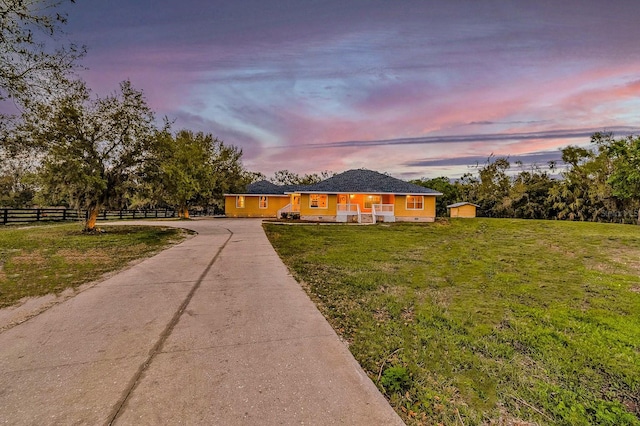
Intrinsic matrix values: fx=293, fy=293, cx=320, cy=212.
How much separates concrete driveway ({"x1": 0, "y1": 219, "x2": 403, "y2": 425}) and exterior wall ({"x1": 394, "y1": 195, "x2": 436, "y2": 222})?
76.4 ft

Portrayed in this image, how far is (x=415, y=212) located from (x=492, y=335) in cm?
2421

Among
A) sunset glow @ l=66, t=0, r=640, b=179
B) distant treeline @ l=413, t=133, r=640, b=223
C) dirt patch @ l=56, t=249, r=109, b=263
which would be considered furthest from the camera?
distant treeline @ l=413, t=133, r=640, b=223

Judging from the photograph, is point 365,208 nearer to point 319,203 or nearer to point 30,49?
point 319,203

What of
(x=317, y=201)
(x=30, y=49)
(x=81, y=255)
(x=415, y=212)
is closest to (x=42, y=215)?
(x=81, y=255)

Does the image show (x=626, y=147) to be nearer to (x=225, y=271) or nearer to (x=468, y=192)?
(x=468, y=192)

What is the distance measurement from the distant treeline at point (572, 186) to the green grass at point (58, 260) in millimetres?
35512

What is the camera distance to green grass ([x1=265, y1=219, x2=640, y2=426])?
275 cm

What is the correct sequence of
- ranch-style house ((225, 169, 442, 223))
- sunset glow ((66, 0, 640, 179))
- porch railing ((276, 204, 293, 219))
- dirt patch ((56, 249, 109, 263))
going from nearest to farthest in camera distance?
dirt patch ((56, 249, 109, 263)), sunset glow ((66, 0, 640, 179)), ranch-style house ((225, 169, 442, 223)), porch railing ((276, 204, 293, 219))

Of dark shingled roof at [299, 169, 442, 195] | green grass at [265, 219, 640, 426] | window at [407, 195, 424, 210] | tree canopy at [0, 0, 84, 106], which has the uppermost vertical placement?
tree canopy at [0, 0, 84, 106]

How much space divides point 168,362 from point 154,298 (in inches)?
105

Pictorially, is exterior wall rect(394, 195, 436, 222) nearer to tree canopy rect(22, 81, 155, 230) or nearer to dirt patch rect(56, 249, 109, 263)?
tree canopy rect(22, 81, 155, 230)

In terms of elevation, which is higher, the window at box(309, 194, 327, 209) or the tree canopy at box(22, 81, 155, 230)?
the tree canopy at box(22, 81, 155, 230)

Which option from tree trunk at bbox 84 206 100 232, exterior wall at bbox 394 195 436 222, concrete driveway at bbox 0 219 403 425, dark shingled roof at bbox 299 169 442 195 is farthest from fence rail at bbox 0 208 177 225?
exterior wall at bbox 394 195 436 222

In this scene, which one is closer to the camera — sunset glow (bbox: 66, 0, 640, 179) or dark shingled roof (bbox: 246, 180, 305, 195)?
sunset glow (bbox: 66, 0, 640, 179)
